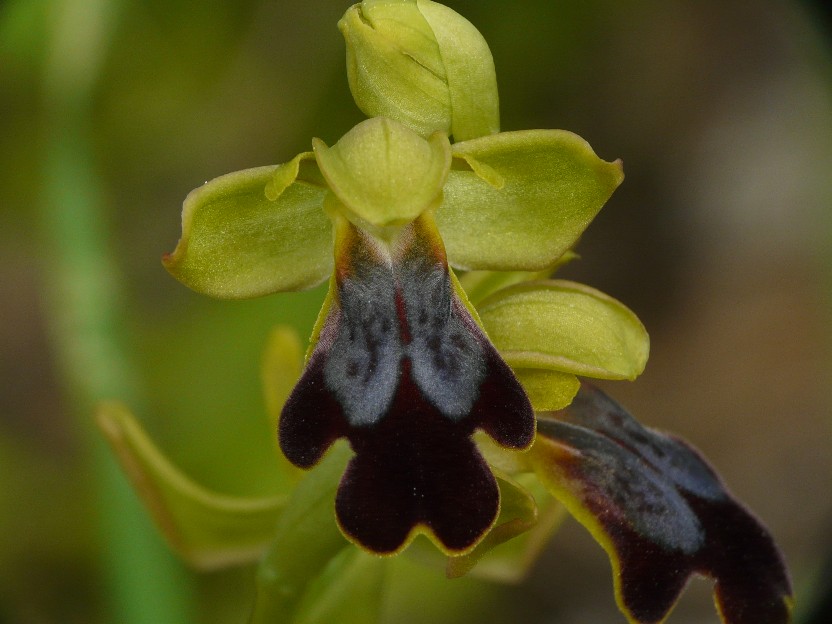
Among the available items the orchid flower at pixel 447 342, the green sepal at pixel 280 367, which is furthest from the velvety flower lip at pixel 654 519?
the green sepal at pixel 280 367

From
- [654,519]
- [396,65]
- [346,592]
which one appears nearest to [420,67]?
[396,65]

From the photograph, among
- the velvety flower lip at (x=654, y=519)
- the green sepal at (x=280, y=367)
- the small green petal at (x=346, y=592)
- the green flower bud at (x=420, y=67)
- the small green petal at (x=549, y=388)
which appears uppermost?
the green flower bud at (x=420, y=67)

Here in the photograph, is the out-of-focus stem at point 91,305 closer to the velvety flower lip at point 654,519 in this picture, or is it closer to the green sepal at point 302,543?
the green sepal at point 302,543

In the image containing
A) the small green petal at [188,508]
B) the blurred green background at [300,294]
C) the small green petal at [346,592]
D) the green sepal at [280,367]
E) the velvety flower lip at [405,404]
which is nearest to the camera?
the velvety flower lip at [405,404]

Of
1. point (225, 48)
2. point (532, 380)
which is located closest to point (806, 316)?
point (225, 48)

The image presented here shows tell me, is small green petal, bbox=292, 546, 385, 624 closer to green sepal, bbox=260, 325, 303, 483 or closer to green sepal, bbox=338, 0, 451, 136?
green sepal, bbox=260, 325, 303, 483

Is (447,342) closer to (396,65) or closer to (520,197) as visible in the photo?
(520,197)

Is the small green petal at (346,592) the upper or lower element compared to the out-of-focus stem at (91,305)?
upper
